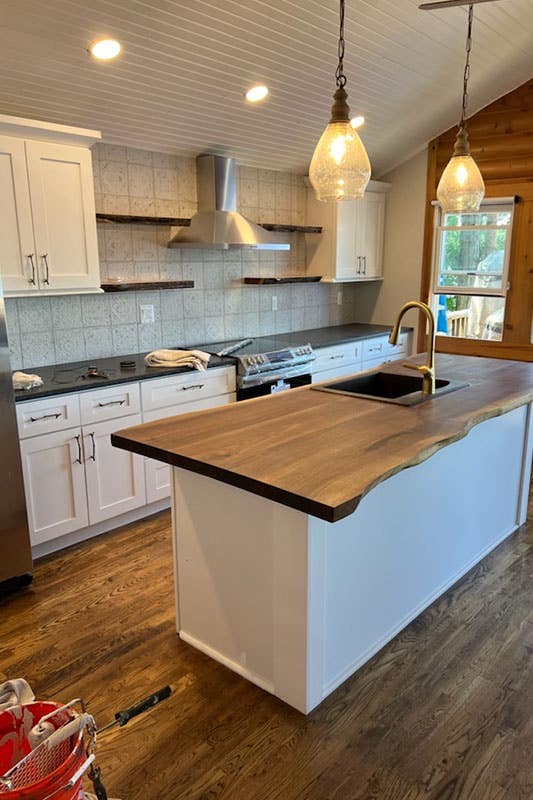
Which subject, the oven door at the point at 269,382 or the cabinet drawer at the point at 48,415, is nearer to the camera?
the cabinet drawer at the point at 48,415

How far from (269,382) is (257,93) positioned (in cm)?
179

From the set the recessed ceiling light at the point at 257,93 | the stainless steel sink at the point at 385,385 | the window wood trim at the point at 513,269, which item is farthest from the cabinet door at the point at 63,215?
the window wood trim at the point at 513,269

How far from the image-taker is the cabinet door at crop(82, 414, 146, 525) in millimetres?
3121

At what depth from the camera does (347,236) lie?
5016 millimetres

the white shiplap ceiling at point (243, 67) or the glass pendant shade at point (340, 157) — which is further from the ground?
the white shiplap ceiling at point (243, 67)

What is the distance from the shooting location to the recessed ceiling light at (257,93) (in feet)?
11.3

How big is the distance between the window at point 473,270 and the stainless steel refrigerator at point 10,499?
393cm

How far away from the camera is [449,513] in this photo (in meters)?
2.63

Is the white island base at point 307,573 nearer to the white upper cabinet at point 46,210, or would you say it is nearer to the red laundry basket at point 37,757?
the red laundry basket at point 37,757

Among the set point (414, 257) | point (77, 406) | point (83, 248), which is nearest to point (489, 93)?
point (414, 257)

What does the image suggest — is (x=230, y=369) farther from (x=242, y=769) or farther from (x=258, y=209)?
(x=242, y=769)

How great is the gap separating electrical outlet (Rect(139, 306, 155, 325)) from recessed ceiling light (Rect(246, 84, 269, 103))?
4.78 feet

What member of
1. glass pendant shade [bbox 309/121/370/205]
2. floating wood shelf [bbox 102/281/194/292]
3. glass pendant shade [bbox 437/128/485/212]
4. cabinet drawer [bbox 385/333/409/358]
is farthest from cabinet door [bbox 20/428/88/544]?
cabinet drawer [bbox 385/333/409/358]

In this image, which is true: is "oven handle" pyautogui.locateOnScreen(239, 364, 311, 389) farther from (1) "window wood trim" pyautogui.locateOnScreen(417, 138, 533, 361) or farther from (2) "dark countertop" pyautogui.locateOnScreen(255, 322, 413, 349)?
(1) "window wood trim" pyautogui.locateOnScreen(417, 138, 533, 361)
